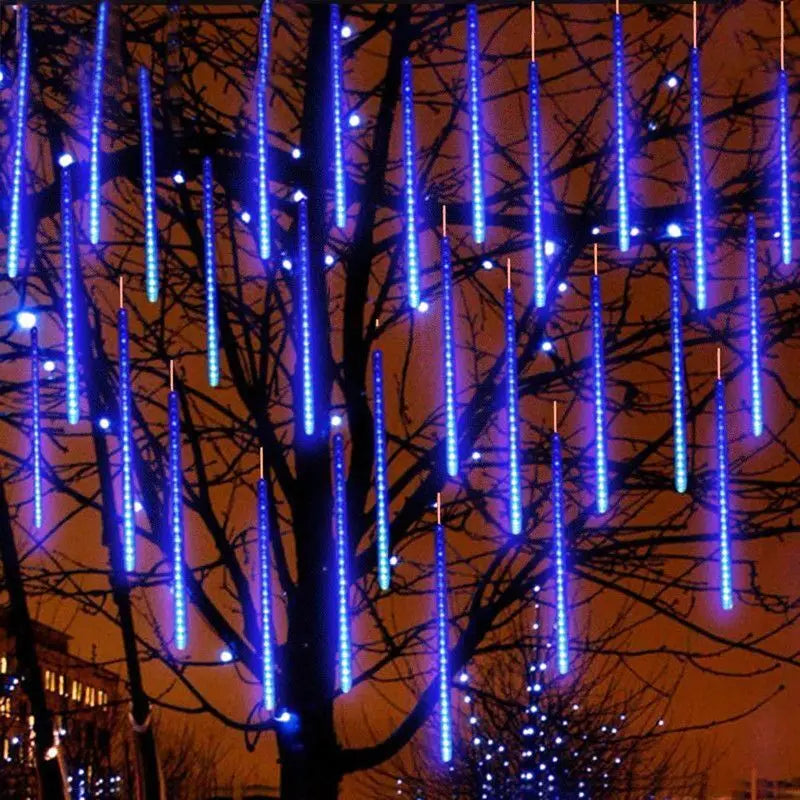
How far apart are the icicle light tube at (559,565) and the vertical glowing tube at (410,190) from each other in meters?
0.89

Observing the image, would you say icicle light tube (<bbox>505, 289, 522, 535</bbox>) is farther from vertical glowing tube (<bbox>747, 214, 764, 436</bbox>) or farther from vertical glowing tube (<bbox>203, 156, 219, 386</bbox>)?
vertical glowing tube (<bbox>203, 156, 219, 386</bbox>)

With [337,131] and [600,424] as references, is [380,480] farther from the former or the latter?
[337,131]

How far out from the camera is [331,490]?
6.98 m

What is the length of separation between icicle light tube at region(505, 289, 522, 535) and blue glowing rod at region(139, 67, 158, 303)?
1.29 metres

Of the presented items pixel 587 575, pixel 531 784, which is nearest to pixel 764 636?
pixel 587 575

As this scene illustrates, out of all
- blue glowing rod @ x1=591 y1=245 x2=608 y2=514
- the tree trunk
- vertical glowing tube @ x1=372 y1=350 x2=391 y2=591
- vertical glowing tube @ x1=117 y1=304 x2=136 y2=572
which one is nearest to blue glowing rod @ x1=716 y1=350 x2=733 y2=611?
blue glowing rod @ x1=591 y1=245 x2=608 y2=514

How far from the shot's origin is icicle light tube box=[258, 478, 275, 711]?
248 inches

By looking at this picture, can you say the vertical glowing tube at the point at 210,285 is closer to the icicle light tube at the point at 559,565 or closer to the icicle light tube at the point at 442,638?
the icicle light tube at the point at 442,638

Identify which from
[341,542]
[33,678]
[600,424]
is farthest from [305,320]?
[33,678]

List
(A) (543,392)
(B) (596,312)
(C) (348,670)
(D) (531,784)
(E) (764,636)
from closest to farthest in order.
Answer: (C) (348,670), (B) (596,312), (E) (764,636), (A) (543,392), (D) (531,784)

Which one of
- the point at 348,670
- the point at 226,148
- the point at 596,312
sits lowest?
the point at 348,670

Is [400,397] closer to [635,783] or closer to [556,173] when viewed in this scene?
[556,173]

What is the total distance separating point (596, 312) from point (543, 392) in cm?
121

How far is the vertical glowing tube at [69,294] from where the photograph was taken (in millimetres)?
5910
